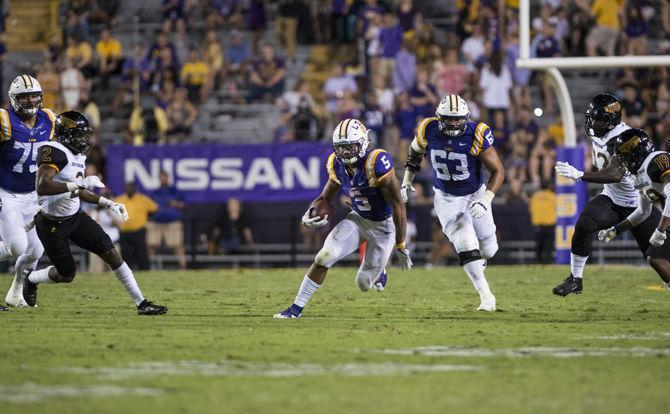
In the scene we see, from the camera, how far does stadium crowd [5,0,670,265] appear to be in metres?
19.8

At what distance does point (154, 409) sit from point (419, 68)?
15267mm

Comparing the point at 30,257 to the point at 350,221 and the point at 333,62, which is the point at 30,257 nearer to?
the point at 350,221

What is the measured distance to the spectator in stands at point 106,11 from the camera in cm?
2317

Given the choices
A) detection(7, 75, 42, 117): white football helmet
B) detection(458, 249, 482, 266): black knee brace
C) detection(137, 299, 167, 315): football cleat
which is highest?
detection(7, 75, 42, 117): white football helmet

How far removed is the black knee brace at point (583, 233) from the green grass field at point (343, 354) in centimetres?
57

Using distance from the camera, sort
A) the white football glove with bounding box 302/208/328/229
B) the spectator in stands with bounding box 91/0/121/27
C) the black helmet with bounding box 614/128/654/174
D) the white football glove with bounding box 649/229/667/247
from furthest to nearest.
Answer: the spectator in stands with bounding box 91/0/121/27 → the black helmet with bounding box 614/128/654/174 → the white football glove with bounding box 649/229/667/247 → the white football glove with bounding box 302/208/328/229

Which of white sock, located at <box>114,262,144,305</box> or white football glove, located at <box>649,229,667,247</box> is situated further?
white sock, located at <box>114,262,144,305</box>

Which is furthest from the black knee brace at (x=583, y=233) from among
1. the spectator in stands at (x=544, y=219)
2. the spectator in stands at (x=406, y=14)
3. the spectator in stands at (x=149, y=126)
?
the spectator in stands at (x=149, y=126)

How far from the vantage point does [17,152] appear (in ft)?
38.1

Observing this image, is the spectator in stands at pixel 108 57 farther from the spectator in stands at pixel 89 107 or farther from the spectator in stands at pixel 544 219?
the spectator in stands at pixel 544 219

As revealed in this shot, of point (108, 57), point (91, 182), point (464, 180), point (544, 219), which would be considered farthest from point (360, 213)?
point (108, 57)

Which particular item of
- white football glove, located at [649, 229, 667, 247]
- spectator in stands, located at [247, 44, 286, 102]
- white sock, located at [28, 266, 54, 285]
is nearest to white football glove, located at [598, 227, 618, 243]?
white football glove, located at [649, 229, 667, 247]

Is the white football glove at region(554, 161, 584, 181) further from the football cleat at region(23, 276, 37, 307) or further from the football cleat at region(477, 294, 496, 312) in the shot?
the football cleat at region(23, 276, 37, 307)

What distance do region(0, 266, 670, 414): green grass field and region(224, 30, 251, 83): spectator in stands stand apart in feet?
28.7
